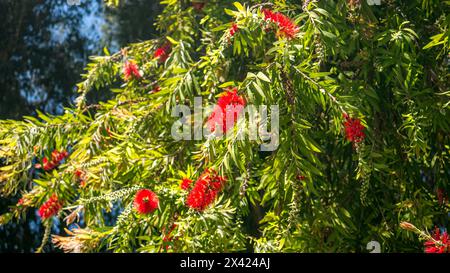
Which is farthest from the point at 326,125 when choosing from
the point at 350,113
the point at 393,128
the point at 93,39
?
the point at 93,39

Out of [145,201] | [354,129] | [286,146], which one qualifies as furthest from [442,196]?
[145,201]

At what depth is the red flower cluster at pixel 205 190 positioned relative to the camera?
206cm

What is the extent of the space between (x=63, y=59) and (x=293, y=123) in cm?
309

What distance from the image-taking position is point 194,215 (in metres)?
2.11

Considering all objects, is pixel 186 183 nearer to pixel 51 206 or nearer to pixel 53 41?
pixel 51 206

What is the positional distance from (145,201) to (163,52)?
49.8 inches

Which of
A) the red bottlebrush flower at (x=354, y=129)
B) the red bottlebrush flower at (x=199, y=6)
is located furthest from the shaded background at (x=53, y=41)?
the red bottlebrush flower at (x=354, y=129)

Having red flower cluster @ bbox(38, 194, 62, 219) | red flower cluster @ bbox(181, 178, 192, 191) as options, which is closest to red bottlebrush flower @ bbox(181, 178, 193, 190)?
red flower cluster @ bbox(181, 178, 192, 191)

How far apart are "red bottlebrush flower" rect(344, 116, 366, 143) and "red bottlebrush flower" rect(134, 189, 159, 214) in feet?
2.14

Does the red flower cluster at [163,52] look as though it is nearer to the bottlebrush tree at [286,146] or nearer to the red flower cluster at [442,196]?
the bottlebrush tree at [286,146]

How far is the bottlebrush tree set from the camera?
2064mm

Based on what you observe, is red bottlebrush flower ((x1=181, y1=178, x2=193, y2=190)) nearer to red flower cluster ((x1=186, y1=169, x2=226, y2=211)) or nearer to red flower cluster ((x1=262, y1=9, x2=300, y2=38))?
red flower cluster ((x1=186, y1=169, x2=226, y2=211))

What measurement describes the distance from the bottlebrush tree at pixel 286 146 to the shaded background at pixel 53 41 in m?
1.55
